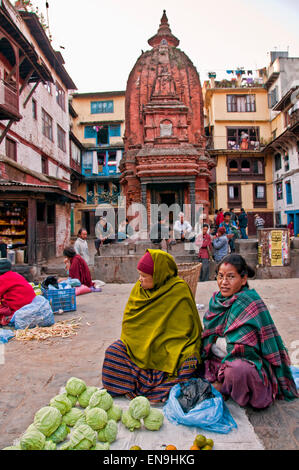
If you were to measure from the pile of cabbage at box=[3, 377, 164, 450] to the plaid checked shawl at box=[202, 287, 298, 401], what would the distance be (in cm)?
84

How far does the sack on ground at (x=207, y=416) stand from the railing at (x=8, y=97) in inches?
473

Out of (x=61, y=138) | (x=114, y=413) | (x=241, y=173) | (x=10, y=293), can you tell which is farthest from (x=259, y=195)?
(x=114, y=413)

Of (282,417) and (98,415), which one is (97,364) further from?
(282,417)

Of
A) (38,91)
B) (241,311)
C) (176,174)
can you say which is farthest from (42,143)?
(241,311)

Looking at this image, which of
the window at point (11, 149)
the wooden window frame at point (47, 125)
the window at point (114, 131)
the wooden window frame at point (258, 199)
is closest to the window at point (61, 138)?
the wooden window frame at point (47, 125)

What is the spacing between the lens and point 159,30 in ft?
64.6

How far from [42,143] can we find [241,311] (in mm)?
18257

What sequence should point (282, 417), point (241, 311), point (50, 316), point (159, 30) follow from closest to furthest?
point (282, 417), point (241, 311), point (50, 316), point (159, 30)

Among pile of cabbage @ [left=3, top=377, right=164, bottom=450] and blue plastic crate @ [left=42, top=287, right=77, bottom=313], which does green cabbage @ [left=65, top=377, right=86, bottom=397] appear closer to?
pile of cabbage @ [left=3, top=377, right=164, bottom=450]

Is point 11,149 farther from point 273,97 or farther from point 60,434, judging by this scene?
point 273,97

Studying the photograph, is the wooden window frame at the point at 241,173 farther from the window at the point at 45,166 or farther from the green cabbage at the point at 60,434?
the green cabbage at the point at 60,434

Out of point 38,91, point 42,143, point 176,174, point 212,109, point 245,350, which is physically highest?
point 212,109

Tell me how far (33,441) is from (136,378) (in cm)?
106

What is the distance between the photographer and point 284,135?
24.2 metres
